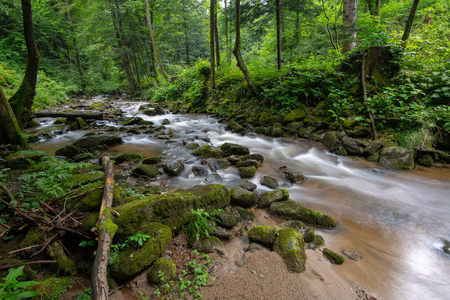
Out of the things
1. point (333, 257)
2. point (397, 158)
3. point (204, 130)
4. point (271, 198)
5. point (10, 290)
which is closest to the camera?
point (10, 290)

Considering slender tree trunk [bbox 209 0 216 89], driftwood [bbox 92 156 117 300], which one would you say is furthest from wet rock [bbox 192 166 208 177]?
slender tree trunk [bbox 209 0 216 89]

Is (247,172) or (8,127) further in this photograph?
(247,172)

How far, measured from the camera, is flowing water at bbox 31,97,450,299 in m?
2.80

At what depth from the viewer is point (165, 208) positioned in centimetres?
308

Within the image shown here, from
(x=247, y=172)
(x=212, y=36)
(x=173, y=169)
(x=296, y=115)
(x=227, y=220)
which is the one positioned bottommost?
(x=227, y=220)

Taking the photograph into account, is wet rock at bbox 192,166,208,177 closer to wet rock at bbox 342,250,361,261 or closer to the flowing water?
the flowing water

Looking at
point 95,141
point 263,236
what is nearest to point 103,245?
point 263,236

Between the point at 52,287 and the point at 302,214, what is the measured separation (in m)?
3.62

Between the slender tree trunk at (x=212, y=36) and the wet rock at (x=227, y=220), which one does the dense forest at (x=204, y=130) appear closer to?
the wet rock at (x=227, y=220)

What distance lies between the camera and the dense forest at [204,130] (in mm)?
2432

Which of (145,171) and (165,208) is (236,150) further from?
(165,208)

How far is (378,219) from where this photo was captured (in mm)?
4016

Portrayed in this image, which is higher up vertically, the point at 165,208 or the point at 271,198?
the point at 165,208

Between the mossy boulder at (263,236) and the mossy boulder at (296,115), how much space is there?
707 cm
